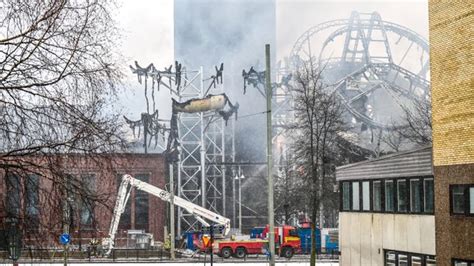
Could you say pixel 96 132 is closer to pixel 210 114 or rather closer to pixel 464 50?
pixel 464 50

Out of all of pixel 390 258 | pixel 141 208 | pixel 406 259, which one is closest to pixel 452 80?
pixel 406 259

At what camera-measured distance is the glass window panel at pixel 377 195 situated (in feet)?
99.5

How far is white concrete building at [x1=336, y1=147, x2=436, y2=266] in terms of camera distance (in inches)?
1056

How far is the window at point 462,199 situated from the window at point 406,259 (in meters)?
2.78

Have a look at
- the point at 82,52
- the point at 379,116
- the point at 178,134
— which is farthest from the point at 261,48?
the point at 82,52

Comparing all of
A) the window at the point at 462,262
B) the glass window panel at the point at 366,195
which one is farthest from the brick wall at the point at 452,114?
the glass window panel at the point at 366,195

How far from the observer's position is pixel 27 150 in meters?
8.89

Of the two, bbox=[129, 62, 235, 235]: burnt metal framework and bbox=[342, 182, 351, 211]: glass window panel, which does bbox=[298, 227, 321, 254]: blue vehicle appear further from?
bbox=[342, 182, 351, 211]: glass window panel

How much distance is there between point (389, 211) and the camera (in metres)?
29.5

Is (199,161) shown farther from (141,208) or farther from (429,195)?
(429,195)

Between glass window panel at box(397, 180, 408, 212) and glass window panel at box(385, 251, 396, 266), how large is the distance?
1.86 metres

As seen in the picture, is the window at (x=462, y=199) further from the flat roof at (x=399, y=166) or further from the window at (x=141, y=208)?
the window at (x=141, y=208)

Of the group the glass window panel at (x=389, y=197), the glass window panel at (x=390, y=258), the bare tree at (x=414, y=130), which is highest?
the bare tree at (x=414, y=130)

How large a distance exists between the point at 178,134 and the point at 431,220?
48.0 meters
